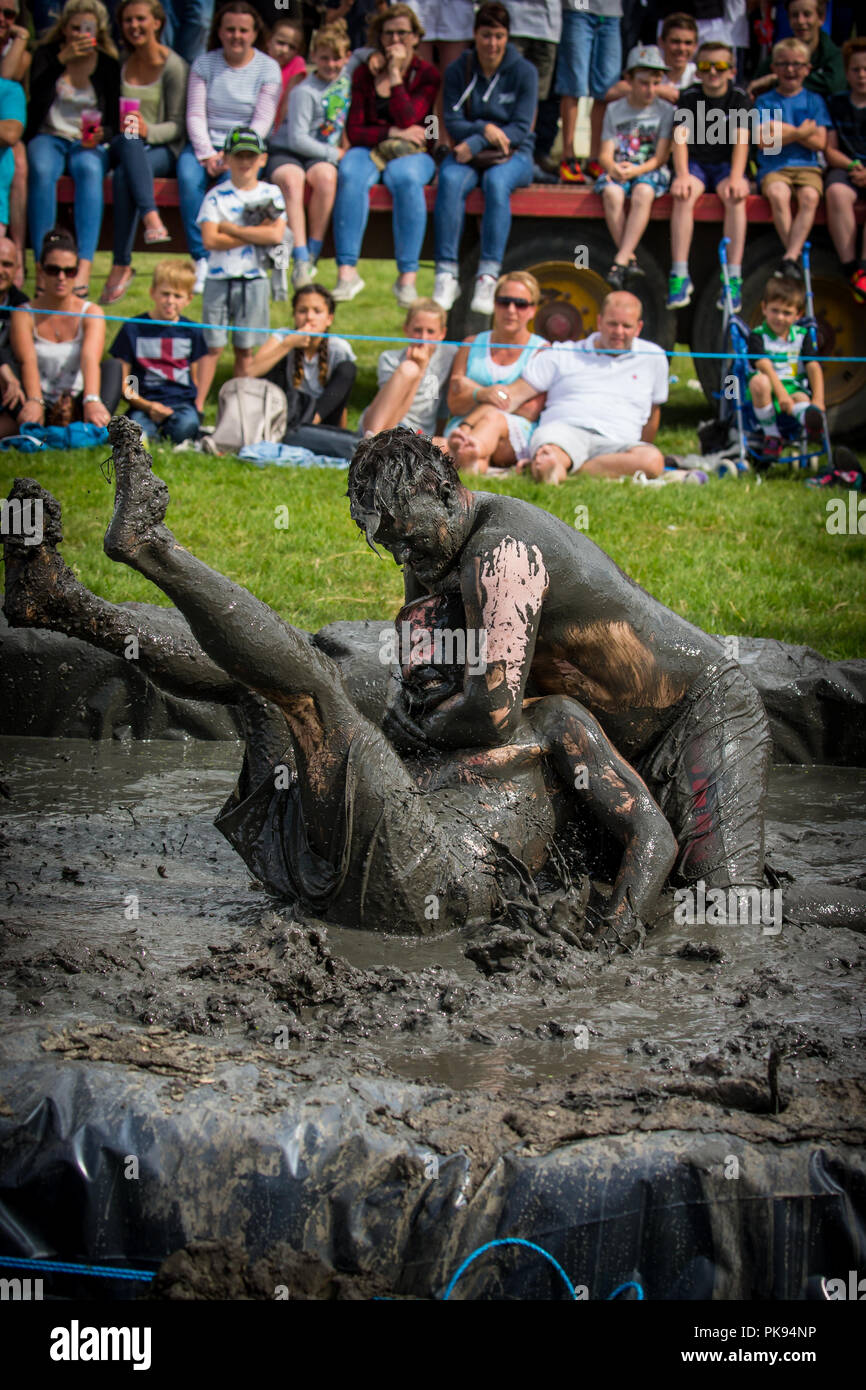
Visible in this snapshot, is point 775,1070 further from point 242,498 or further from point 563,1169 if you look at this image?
point 242,498

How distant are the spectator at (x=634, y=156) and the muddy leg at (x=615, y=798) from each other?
611cm

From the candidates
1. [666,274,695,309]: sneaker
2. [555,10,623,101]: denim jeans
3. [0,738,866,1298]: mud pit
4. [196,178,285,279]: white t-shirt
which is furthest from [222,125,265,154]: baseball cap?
Result: [0,738,866,1298]: mud pit

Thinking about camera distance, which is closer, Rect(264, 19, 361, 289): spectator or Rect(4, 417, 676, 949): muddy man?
Rect(4, 417, 676, 949): muddy man

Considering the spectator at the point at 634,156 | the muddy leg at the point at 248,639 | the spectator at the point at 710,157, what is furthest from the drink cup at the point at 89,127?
the muddy leg at the point at 248,639

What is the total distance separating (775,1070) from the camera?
2961 mm

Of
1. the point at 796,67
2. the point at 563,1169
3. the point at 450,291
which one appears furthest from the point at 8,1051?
the point at 796,67

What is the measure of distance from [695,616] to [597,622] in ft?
10.1

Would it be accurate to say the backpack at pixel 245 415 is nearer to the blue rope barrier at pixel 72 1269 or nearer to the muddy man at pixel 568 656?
the muddy man at pixel 568 656

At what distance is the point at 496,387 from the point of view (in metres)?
8.59

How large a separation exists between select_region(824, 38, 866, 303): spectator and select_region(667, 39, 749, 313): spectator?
58 centimetres

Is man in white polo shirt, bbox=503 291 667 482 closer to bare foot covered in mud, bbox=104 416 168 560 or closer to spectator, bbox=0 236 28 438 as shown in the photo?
spectator, bbox=0 236 28 438

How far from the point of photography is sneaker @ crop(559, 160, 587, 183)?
A: 9.70 meters

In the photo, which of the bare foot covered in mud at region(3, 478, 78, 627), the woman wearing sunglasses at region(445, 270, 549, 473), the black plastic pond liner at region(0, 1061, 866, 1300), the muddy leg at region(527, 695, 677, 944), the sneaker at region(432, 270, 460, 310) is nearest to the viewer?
the black plastic pond liner at region(0, 1061, 866, 1300)

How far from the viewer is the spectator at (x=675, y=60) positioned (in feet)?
30.7
